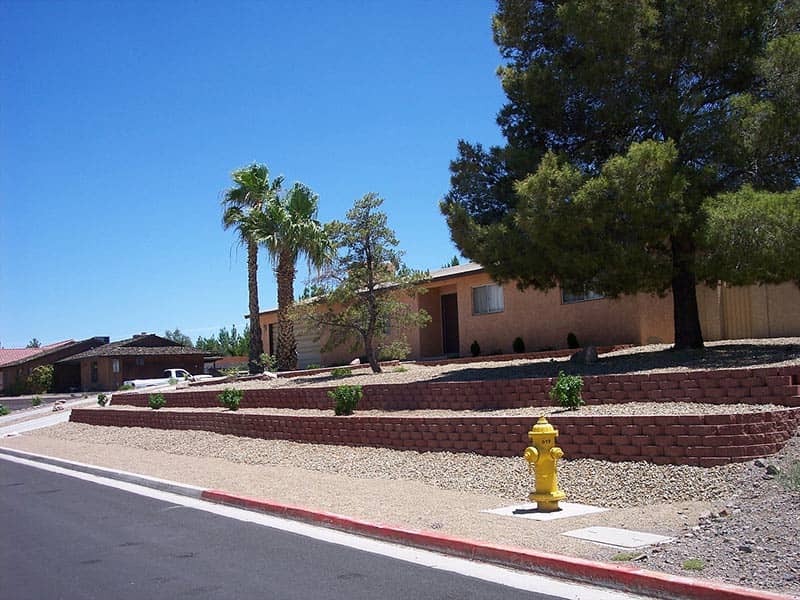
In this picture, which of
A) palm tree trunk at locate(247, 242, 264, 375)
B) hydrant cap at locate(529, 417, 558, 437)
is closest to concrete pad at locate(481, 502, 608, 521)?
hydrant cap at locate(529, 417, 558, 437)

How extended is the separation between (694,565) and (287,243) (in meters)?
25.8

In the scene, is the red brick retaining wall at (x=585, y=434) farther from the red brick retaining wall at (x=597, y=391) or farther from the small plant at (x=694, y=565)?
the small plant at (x=694, y=565)

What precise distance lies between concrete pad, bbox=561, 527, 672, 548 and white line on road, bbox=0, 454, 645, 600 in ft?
3.24

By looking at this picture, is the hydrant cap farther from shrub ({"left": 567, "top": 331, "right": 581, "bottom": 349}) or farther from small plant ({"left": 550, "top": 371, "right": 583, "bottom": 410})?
shrub ({"left": 567, "top": 331, "right": 581, "bottom": 349})

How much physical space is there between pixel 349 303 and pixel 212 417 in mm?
4982

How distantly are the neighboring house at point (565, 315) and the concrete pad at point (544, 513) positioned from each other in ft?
24.0

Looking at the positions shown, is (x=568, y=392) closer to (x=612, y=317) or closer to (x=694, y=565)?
(x=694, y=565)

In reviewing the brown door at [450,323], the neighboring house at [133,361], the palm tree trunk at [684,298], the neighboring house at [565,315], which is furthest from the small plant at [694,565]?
the neighboring house at [133,361]

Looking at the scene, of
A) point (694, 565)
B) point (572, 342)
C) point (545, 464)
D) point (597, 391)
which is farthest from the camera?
point (572, 342)

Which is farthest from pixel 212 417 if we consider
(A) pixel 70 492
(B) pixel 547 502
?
(B) pixel 547 502

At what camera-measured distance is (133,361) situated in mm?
53906

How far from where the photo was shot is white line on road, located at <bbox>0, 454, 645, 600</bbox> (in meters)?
7.49

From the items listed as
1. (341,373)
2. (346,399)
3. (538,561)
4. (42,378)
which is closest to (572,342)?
(341,373)

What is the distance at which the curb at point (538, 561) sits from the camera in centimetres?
688
